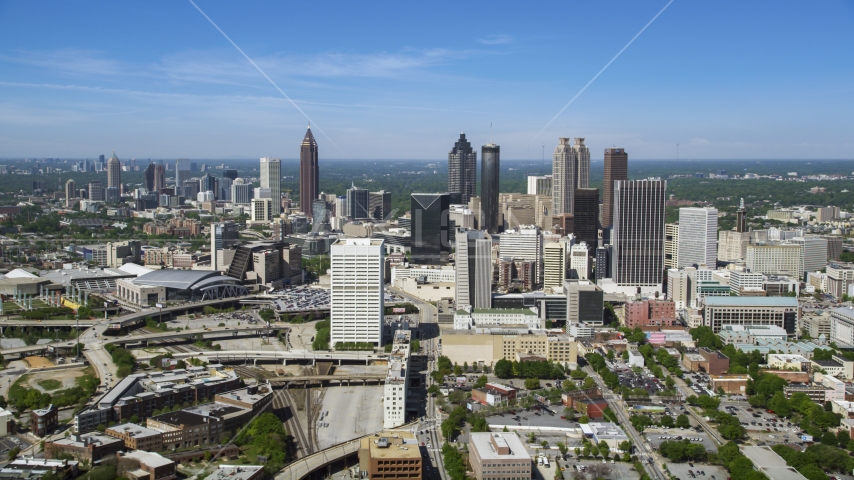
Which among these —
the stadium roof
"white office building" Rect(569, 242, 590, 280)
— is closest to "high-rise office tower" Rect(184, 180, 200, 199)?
the stadium roof

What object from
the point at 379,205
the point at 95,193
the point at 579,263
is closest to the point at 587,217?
the point at 579,263

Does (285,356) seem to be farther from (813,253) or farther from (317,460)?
(813,253)

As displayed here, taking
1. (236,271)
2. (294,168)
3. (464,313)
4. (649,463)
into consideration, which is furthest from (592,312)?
(294,168)

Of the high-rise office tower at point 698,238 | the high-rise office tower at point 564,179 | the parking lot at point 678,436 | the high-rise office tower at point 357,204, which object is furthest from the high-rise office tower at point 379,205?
the parking lot at point 678,436

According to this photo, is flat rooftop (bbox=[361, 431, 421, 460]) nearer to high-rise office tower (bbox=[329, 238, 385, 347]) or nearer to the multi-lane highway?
the multi-lane highway

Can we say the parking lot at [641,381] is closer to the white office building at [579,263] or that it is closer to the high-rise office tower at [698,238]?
the white office building at [579,263]

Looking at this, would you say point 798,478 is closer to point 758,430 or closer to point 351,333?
point 758,430
